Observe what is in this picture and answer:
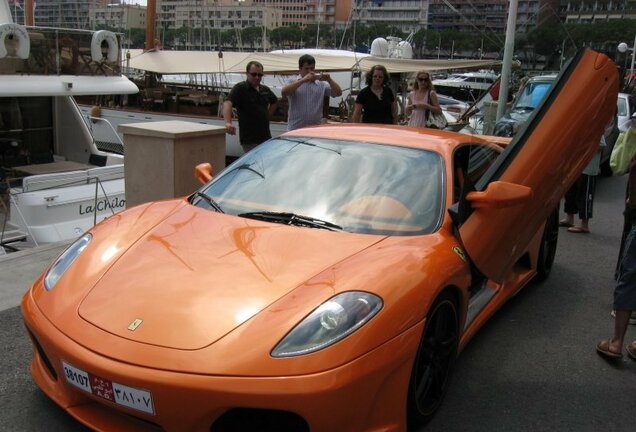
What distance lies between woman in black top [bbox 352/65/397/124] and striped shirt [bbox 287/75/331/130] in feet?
1.67

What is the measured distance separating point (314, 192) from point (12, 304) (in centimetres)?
232

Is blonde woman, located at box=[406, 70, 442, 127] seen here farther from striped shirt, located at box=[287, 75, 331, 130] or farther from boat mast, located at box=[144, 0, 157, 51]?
boat mast, located at box=[144, 0, 157, 51]

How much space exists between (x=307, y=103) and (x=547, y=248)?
3178 mm

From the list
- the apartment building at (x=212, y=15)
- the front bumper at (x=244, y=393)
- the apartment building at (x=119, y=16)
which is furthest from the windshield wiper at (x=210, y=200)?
the apartment building at (x=119, y=16)

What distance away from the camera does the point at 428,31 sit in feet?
94.8

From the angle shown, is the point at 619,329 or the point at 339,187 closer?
the point at 339,187

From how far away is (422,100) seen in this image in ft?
28.0

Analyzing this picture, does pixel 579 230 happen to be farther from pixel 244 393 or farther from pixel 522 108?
pixel 244 393

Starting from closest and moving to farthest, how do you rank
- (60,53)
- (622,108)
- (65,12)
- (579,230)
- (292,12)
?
(579,230), (60,53), (622,108), (65,12), (292,12)

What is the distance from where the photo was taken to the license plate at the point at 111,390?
2.14 metres

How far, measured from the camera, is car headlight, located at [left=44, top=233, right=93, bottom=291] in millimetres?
2826

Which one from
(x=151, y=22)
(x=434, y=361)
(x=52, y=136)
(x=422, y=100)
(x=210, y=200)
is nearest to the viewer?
(x=434, y=361)

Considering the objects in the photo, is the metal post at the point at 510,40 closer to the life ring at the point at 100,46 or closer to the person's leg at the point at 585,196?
the person's leg at the point at 585,196

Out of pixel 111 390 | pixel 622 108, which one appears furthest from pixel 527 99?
pixel 111 390
